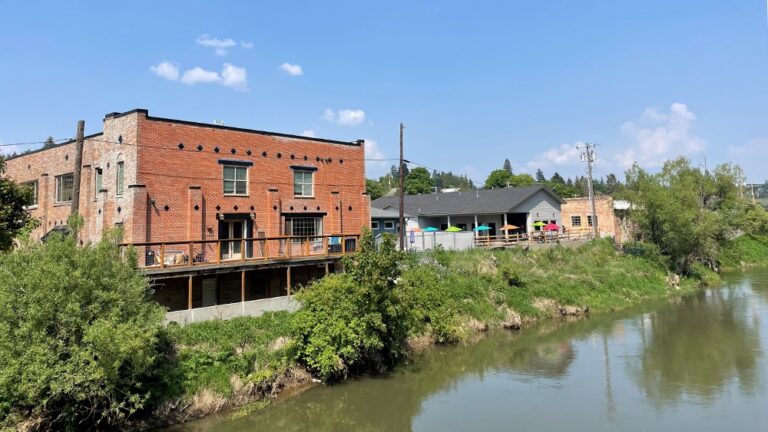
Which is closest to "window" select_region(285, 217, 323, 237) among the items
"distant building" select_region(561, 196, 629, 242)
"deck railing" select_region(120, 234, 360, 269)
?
"deck railing" select_region(120, 234, 360, 269)

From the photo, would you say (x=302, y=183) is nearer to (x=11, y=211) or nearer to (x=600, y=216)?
(x=11, y=211)

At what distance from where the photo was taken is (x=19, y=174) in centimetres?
2691

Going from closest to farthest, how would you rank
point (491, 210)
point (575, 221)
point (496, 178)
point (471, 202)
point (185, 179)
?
point (185, 179) → point (491, 210) → point (471, 202) → point (575, 221) → point (496, 178)

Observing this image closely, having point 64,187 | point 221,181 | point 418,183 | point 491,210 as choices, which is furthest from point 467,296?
point 418,183

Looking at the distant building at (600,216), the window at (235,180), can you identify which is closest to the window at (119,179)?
the window at (235,180)

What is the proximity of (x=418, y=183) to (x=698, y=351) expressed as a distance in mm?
79823

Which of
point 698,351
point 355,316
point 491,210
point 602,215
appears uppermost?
point 491,210

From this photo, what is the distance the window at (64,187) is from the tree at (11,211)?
6982 mm

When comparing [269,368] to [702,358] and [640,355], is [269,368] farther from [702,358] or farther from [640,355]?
[702,358]

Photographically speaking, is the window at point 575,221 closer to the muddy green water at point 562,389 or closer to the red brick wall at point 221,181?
the muddy green water at point 562,389

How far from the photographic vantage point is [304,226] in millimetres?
24406

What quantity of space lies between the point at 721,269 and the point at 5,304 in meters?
49.8

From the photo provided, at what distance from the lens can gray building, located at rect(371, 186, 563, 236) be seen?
132 feet

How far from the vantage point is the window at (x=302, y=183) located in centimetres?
2430
